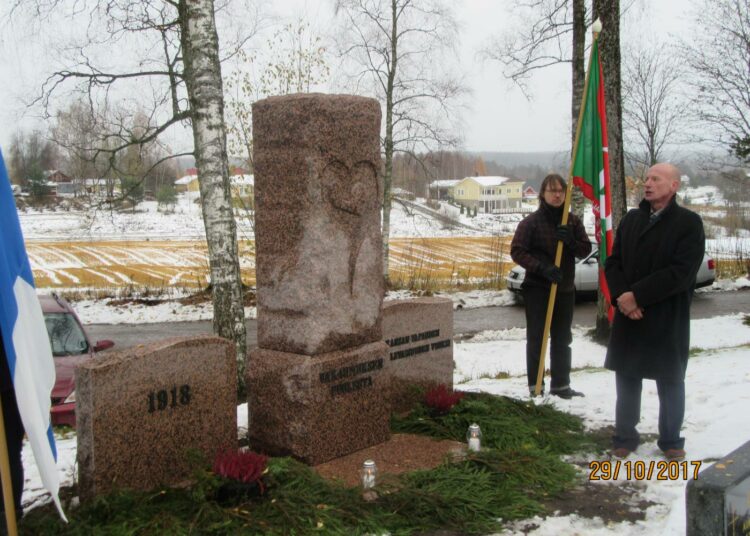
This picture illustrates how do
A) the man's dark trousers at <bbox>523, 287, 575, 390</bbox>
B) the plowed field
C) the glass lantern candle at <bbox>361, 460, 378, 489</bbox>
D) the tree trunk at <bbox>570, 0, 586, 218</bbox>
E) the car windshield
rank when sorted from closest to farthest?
the glass lantern candle at <bbox>361, 460, 378, 489</bbox>
the man's dark trousers at <bbox>523, 287, 575, 390</bbox>
the car windshield
the tree trunk at <bbox>570, 0, 586, 218</bbox>
the plowed field

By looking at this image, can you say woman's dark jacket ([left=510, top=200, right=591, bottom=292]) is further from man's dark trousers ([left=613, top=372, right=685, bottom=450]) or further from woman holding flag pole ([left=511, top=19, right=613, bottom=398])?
man's dark trousers ([left=613, top=372, right=685, bottom=450])

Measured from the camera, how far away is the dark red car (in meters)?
6.27

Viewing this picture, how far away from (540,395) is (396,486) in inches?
103

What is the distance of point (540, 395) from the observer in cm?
652

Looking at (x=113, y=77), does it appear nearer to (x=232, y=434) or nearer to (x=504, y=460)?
(x=232, y=434)

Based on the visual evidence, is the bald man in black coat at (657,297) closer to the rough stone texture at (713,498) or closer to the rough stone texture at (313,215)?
the rough stone texture at (313,215)

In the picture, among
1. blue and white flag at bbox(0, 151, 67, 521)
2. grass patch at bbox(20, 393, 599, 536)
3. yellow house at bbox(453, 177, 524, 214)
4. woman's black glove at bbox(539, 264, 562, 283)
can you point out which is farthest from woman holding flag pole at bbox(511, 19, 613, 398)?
yellow house at bbox(453, 177, 524, 214)

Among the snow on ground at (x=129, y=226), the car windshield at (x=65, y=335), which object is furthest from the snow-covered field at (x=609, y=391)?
the snow on ground at (x=129, y=226)

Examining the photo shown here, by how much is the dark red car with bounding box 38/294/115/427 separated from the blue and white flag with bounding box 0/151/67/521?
2919mm

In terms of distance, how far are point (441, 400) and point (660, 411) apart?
171cm

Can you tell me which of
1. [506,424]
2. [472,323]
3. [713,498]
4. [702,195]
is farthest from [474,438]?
[702,195]

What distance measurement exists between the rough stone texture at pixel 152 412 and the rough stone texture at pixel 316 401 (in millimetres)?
245

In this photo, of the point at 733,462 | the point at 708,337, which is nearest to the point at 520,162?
→ the point at 708,337
